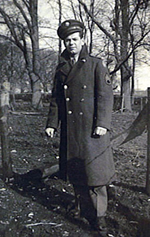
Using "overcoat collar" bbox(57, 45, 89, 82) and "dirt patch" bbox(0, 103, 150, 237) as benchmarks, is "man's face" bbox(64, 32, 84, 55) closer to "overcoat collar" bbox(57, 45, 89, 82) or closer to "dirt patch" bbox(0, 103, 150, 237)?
"overcoat collar" bbox(57, 45, 89, 82)

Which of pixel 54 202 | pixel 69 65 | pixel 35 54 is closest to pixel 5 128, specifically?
pixel 54 202

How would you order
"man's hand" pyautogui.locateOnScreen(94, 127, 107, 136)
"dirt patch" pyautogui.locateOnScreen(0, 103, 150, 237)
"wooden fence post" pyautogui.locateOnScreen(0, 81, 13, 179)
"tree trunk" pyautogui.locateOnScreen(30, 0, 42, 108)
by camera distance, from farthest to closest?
1. "tree trunk" pyautogui.locateOnScreen(30, 0, 42, 108)
2. "wooden fence post" pyautogui.locateOnScreen(0, 81, 13, 179)
3. "dirt patch" pyautogui.locateOnScreen(0, 103, 150, 237)
4. "man's hand" pyautogui.locateOnScreen(94, 127, 107, 136)

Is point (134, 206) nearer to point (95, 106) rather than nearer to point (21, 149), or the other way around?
point (95, 106)

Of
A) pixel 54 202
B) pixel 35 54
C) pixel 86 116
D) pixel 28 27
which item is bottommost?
pixel 54 202

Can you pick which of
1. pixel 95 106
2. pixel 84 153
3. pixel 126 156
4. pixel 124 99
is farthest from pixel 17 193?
pixel 124 99

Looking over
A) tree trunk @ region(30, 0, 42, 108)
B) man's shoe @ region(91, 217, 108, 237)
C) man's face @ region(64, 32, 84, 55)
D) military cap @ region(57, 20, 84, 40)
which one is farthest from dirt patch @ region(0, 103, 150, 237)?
tree trunk @ region(30, 0, 42, 108)

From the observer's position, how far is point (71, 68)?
3.04 metres

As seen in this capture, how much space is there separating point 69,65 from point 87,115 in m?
0.57

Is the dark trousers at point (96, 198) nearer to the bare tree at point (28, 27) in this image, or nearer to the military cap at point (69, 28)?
the military cap at point (69, 28)

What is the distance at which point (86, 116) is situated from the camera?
3.00 metres

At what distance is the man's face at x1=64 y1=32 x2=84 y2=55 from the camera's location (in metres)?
2.95

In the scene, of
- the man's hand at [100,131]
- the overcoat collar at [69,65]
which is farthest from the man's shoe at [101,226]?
the overcoat collar at [69,65]

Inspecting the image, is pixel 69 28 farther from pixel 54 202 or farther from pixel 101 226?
pixel 54 202

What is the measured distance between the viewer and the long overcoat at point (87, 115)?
2.95 meters
